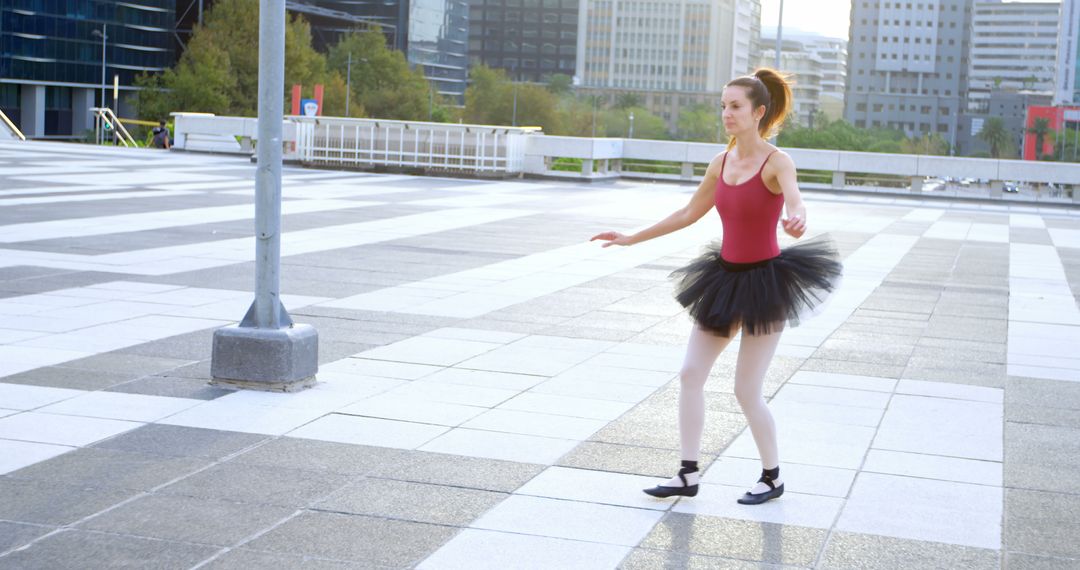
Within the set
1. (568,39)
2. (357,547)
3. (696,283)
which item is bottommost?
(357,547)

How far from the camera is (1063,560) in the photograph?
16.3 feet

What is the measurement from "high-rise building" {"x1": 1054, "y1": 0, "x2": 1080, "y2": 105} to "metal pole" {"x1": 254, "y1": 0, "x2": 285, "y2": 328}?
593 ft

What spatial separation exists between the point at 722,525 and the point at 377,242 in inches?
444

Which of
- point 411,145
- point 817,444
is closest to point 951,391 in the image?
point 817,444

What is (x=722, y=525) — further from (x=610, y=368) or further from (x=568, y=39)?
(x=568, y=39)

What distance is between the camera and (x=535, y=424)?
6922 millimetres

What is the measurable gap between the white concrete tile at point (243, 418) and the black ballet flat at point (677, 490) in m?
1.99

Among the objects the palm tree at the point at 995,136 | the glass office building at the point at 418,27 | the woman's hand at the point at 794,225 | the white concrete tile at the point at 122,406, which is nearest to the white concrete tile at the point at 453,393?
the white concrete tile at the point at 122,406

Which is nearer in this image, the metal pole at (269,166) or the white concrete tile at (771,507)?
the white concrete tile at (771,507)

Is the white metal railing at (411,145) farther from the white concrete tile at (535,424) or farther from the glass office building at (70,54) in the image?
the glass office building at (70,54)

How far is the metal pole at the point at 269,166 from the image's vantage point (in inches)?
301

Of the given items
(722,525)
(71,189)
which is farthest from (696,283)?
(71,189)

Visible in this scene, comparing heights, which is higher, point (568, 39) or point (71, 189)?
point (568, 39)

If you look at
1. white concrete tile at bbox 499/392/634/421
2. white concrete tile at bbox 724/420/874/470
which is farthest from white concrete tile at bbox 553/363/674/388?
white concrete tile at bbox 724/420/874/470
